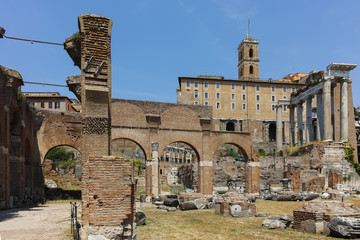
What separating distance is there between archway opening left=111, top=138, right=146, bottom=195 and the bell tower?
110 ft

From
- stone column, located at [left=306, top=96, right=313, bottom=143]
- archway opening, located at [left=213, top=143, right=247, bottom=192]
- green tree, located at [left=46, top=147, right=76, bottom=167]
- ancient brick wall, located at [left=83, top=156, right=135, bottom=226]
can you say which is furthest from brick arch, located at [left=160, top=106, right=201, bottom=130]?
stone column, located at [left=306, top=96, right=313, bottom=143]

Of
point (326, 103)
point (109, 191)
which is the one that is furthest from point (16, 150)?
point (326, 103)

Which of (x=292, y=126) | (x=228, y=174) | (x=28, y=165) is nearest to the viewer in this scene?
(x=28, y=165)

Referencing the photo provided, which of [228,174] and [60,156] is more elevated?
[60,156]

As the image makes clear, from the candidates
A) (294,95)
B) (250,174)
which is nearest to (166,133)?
(250,174)

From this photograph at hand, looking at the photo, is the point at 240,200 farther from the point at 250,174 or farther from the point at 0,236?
the point at 250,174

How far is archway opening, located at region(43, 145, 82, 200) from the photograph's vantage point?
77.5 feet

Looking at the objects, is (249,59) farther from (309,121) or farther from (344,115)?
(344,115)

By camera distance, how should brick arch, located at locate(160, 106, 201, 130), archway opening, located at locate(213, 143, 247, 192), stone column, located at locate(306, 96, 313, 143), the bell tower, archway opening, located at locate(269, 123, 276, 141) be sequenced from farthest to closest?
the bell tower
archway opening, located at locate(269, 123, 276, 141)
stone column, located at locate(306, 96, 313, 143)
archway opening, located at locate(213, 143, 247, 192)
brick arch, located at locate(160, 106, 201, 130)

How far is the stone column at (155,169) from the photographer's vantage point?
2223cm

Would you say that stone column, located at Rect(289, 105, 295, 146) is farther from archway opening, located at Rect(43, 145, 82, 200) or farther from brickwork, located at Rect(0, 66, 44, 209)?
brickwork, located at Rect(0, 66, 44, 209)

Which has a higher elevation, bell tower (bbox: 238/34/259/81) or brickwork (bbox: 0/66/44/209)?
bell tower (bbox: 238/34/259/81)

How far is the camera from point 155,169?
22.5 m

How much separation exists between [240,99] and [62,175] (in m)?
40.1
